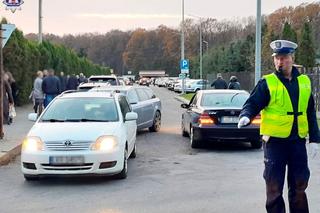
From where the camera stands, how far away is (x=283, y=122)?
5.54 meters

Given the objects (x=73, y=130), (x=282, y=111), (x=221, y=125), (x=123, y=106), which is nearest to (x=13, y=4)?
(x=123, y=106)

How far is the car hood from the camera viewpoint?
8.91 metres

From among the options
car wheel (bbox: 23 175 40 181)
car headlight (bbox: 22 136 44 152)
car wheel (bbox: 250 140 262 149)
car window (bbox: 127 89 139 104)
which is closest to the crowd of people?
car window (bbox: 127 89 139 104)

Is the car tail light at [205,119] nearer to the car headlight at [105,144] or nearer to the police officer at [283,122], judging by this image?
the car headlight at [105,144]

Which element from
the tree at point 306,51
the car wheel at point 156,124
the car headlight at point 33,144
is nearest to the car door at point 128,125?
the car headlight at point 33,144

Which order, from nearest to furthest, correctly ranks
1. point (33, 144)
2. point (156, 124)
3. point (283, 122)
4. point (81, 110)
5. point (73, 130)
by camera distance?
point (283, 122)
point (33, 144)
point (73, 130)
point (81, 110)
point (156, 124)

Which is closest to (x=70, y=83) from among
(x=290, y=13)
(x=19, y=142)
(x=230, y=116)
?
(x=19, y=142)

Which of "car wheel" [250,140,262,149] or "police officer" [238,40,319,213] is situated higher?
"police officer" [238,40,319,213]

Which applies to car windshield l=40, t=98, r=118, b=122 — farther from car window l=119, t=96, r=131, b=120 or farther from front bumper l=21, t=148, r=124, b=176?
front bumper l=21, t=148, r=124, b=176

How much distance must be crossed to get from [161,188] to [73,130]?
1725 millimetres

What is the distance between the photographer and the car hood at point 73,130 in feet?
29.2

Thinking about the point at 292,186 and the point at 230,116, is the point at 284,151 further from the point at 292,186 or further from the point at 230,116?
the point at 230,116

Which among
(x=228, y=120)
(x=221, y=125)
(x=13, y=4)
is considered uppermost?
(x=13, y=4)

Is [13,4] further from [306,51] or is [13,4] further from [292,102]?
[306,51]
